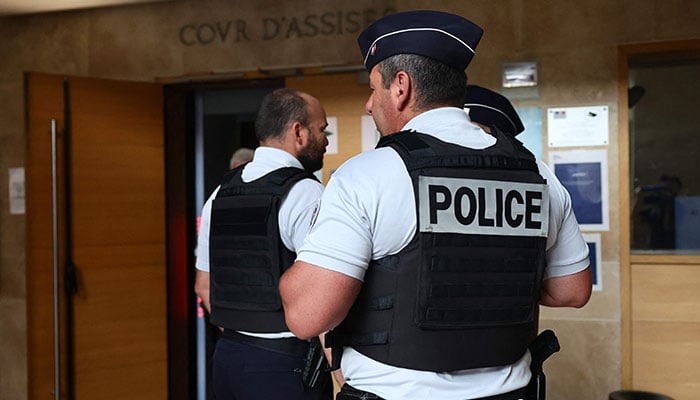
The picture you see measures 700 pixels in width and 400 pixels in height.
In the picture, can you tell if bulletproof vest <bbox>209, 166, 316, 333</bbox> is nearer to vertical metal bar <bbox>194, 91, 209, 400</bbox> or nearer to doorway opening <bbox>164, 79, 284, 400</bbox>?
doorway opening <bbox>164, 79, 284, 400</bbox>

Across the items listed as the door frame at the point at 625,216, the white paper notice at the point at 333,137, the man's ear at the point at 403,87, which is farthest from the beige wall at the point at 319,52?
the man's ear at the point at 403,87

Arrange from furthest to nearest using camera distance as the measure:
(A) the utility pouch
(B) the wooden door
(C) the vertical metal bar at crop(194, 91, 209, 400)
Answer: (C) the vertical metal bar at crop(194, 91, 209, 400)
(B) the wooden door
(A) the utility pouch

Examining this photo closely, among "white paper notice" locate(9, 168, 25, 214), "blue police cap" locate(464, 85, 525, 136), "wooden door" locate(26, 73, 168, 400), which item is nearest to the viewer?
"blue police cap" locate(464, 85, 525, 136)

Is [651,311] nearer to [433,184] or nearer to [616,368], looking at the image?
[616,368]

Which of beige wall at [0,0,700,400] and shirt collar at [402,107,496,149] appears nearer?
shirt collar at [402,107,496,149]

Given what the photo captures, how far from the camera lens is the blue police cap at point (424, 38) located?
141 centimetres

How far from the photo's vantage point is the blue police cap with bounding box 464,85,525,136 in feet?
7.26

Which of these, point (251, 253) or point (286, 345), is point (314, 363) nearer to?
point (286, 345)

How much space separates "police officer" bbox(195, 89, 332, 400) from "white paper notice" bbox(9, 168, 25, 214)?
8.89 ft

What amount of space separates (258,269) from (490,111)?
2.77 ft

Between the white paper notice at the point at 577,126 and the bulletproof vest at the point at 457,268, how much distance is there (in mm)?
2437

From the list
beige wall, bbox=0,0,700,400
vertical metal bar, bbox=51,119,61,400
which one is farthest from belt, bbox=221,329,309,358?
vertical metal bar, bbox=51,119,61,400

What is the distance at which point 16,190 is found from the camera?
187 inches

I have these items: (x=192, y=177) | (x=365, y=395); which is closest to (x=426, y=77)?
(x=365, y=395)
